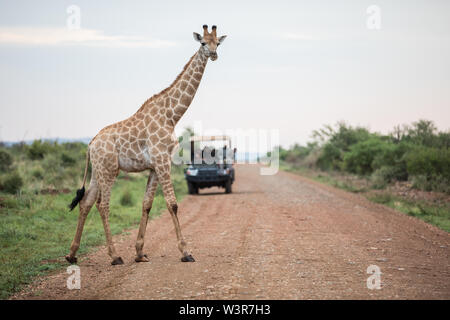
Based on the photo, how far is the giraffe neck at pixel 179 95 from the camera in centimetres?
839

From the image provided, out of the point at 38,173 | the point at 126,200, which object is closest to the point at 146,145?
the point at 126,200

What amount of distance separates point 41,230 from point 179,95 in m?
5.37

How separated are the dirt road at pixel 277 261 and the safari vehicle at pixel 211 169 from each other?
6275 mm

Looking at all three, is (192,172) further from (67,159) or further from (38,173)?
(67,159)

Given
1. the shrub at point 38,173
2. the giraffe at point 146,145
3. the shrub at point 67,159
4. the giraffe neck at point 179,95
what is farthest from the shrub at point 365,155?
the giraffe at point 146,145

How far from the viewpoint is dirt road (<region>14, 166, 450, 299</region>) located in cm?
594

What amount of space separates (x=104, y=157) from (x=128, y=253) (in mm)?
1975

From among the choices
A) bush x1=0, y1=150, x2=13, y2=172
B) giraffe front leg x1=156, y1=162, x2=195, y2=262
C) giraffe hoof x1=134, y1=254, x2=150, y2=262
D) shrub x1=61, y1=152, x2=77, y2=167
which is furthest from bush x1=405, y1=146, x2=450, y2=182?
bush x1=0, y1=150, x2=13, y2=172

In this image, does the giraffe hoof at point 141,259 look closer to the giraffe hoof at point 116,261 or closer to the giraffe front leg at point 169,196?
the giraffe hoof at point 116,261

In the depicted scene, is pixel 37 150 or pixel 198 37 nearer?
pixel 198 37

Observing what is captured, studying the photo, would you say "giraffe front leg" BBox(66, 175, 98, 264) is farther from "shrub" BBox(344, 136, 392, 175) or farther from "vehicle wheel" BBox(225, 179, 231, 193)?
"shrub" BBox(344, 136, 392, 175)

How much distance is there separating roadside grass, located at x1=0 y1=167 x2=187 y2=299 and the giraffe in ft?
2.82

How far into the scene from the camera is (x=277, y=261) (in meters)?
7.54

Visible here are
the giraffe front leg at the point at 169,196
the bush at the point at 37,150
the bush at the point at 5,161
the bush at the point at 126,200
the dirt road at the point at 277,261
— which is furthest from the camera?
the bush at the point at 37,150
